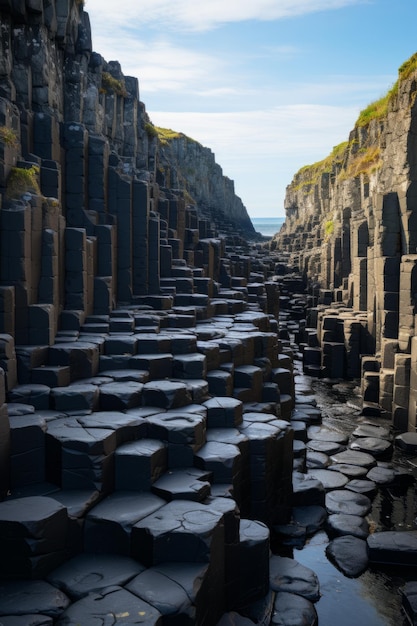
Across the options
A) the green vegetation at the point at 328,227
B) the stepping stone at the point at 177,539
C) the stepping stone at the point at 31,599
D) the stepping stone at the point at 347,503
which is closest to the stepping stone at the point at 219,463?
the stepping stone at the point at 177,539

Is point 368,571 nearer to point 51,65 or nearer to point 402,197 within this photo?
point 402,197

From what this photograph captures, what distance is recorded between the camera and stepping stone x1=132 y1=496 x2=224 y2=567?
6.52m

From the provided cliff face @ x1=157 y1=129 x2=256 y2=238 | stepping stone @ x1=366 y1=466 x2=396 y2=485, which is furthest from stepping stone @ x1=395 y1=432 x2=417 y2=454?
cliff face @ x1=157 y1=129 x2=256 y2=238

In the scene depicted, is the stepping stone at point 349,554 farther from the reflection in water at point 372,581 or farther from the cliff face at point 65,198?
the cliff face at point 65,198

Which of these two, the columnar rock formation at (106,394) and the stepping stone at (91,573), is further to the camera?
the columnar rock formation at (106,394)

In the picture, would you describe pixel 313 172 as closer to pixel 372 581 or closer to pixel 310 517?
pixel 310 517

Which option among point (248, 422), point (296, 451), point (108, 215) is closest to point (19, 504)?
point (248, 422)

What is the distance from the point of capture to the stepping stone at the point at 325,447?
14.0m

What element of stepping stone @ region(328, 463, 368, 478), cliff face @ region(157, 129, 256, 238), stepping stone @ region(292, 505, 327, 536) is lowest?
stepping stone @ region(292, 505, 327, 536)

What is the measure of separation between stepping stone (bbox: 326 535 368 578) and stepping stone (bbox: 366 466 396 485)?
2.72 meters

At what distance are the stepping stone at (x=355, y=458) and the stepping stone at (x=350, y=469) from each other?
182mm

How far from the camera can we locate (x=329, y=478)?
1216 cm

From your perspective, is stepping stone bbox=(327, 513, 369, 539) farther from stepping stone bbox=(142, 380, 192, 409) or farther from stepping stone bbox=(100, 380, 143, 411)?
stepping stone bbox=(100, 380, 143, 411)

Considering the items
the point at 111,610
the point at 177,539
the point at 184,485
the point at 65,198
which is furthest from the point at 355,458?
the point at 65,198
